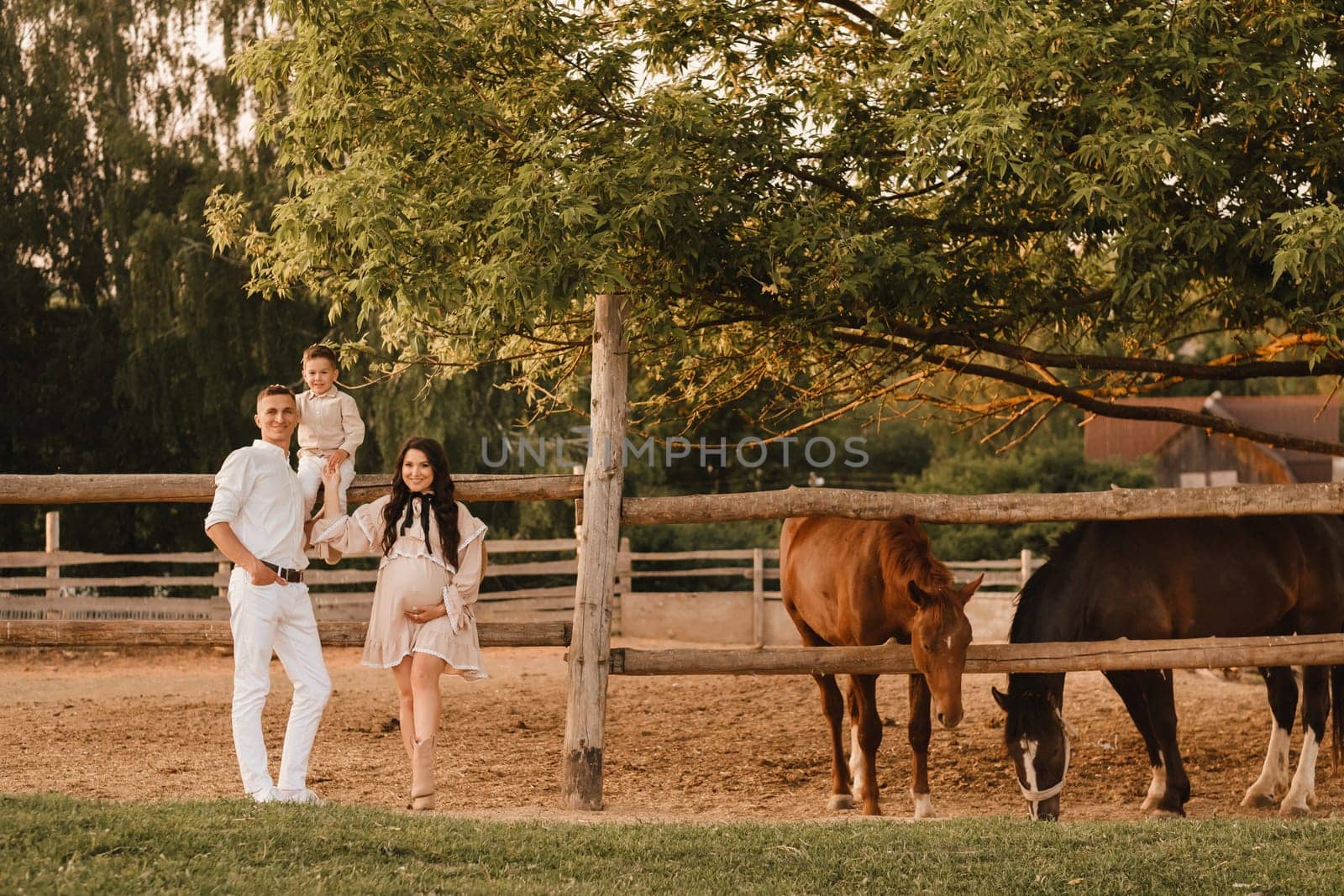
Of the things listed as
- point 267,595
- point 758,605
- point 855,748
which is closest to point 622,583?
point 758,605

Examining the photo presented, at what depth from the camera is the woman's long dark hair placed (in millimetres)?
5445

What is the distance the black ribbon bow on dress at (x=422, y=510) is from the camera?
5445 mm

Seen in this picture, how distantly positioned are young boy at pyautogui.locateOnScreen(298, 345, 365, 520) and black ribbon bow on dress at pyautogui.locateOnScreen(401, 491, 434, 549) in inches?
12.8

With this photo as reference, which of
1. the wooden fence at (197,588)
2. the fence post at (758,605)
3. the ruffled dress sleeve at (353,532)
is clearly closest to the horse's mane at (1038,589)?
the ruffled dress sleeve at (353,532)

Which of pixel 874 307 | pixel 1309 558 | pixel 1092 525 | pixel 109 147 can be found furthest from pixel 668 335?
pixel 109 147

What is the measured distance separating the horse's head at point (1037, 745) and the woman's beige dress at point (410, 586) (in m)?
2.60

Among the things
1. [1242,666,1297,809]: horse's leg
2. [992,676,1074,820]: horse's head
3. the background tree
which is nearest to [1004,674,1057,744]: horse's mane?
[992,676,1074,820]: horse's head

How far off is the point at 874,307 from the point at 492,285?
2.23 meters

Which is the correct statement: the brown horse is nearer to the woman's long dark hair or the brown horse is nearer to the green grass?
Answer: the green grass

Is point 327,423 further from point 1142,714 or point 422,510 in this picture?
point 1142,714

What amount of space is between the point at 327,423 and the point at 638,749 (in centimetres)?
417

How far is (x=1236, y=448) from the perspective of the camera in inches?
1411

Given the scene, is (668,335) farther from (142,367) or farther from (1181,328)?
(142,367)

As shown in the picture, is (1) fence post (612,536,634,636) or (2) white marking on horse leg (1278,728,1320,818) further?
(1) fence post (612,536,634,636)
